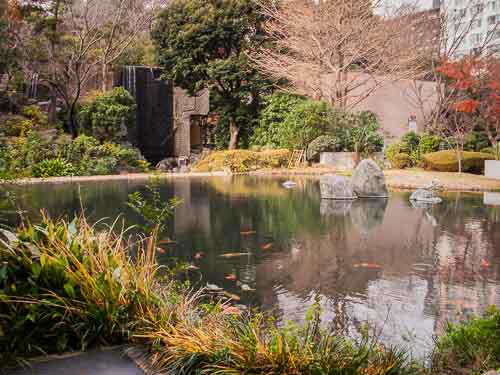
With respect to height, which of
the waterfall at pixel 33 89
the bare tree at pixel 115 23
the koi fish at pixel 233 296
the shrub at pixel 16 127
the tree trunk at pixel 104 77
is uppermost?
the bare tree at pixel 115 23

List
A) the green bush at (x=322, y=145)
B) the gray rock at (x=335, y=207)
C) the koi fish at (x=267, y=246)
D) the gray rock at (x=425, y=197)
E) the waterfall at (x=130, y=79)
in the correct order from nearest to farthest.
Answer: the koi fish at (x=267, y=246), the gray rock at (x=335, y=207), the gray rock at (x=425, y=197), the green bush at (x=322, y=145), the waterfall at (x=130, y=79)

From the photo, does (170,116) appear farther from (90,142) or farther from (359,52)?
(359,52)

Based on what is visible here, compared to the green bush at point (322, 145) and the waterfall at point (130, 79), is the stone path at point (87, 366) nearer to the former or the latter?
the green bush at point (322, 145)

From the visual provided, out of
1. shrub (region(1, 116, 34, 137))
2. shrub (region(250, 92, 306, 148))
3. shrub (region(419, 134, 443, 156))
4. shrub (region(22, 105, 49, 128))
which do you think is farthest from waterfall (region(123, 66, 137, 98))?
shrub (region(419, 134, 443, 156))

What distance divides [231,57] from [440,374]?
19.6m

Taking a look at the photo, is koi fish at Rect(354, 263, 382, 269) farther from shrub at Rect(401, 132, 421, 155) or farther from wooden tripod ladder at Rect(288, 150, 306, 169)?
wooden tripod ladder at Rect(288, 150, 306, 169)

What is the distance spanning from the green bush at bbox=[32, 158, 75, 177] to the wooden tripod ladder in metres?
7.59

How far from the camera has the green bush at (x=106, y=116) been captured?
1872 centimetres

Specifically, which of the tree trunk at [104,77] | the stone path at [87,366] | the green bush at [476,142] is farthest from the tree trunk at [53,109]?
the stone path at [87,366]

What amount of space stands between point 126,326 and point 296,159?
16773mm

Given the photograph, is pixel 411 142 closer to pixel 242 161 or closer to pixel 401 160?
pixel 401 160

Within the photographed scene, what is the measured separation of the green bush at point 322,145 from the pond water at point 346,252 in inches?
281

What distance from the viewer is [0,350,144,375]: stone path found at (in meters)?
2.33

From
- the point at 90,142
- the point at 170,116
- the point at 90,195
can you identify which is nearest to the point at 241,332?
the point at 90,195
